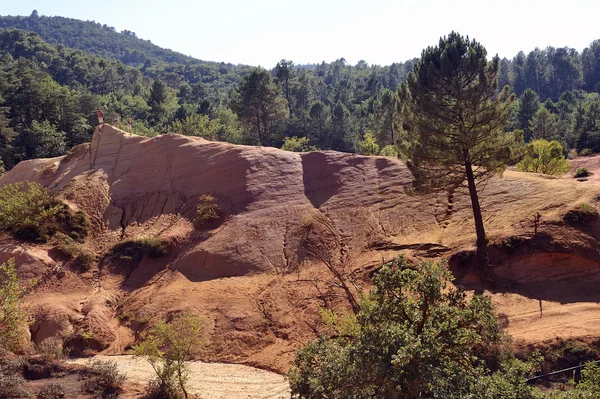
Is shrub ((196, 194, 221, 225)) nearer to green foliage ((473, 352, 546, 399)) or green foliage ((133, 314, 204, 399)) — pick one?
green foliage ((133, 314, 204, 399))

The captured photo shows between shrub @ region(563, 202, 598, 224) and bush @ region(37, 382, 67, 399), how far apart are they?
849 inches

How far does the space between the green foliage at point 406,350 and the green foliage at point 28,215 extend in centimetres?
2028

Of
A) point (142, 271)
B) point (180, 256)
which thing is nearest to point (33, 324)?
point (142, 271)

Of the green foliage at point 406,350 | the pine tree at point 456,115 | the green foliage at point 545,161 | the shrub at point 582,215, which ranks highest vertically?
the pine tree at point 456,115

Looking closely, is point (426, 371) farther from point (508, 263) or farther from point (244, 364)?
point (508, 263)

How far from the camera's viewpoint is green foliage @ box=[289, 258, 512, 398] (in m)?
9.31

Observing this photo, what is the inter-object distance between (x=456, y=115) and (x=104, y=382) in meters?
17.9

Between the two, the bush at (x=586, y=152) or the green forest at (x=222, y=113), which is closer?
the green forest at (x=222, y=113)

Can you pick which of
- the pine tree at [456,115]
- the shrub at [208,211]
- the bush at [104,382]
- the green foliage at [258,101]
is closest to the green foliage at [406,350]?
the bush at [104,382]

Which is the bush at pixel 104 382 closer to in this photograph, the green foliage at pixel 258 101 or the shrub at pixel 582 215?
the shrub at pixel 582 215

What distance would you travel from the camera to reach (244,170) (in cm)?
2919

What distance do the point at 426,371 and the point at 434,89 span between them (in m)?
14.9

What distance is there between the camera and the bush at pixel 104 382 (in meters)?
15.8

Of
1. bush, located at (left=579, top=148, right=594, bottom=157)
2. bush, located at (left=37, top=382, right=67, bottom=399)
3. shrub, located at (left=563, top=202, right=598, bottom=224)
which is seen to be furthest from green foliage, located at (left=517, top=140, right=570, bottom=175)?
bush, located at (left=579, top=148, right=594, bottom=157)
